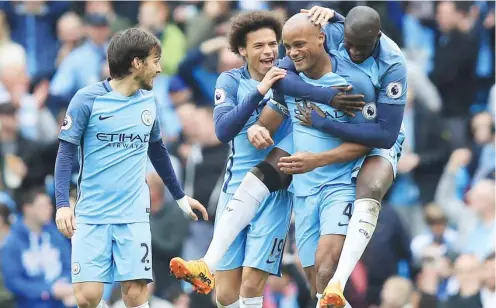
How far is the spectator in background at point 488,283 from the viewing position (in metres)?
13.2

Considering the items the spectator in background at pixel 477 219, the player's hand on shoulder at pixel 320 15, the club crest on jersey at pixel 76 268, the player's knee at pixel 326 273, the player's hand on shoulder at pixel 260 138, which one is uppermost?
the player's hand on shoulder at pixel 320 15

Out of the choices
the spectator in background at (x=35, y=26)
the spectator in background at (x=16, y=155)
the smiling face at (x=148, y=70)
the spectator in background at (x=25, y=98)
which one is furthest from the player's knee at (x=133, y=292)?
the spectator in background at (x=35, y=26)

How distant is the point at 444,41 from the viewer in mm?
15766

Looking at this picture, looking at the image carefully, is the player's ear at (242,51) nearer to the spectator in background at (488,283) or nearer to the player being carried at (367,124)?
the player being carried at (367,124)

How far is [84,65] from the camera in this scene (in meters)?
16.3

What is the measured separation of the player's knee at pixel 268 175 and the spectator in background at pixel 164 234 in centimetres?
426

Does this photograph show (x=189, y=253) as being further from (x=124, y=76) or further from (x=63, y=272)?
(x=124, y=76)

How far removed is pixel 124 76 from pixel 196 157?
→ 4876 mm

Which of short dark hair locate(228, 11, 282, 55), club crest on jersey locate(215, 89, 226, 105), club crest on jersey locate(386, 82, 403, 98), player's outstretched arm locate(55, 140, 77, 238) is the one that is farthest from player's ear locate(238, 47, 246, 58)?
player's outstretched arm locate(55, 140, 77, 238)

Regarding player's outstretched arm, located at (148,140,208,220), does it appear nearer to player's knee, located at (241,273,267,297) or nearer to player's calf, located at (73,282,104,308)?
player's knee, located at (241,273,267,297)

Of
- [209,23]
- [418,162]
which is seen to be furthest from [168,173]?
[209,23]

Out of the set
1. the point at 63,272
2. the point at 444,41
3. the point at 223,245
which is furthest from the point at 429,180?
the point at 223,245

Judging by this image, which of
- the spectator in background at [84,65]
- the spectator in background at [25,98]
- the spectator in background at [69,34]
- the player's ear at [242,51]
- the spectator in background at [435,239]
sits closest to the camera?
the player's ear at [242,51]

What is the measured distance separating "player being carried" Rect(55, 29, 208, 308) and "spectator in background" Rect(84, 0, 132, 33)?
6.69 metres
